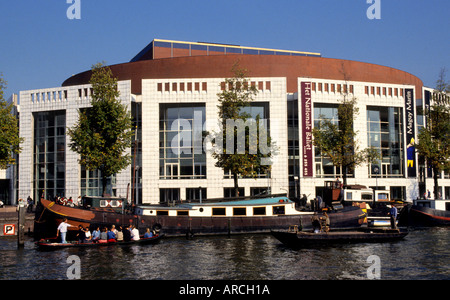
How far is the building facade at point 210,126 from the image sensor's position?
64.9m

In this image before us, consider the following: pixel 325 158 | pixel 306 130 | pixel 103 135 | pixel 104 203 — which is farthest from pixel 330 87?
pixel 104 203

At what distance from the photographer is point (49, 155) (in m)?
69.6

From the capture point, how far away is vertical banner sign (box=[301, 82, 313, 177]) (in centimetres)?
6506

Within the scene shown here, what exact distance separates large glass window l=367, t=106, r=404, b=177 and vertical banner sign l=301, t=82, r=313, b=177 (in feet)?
35.0

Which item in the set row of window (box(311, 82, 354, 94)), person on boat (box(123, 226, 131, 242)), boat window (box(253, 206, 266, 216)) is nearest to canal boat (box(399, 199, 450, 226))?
boat window (box(253, 206, 266, 216))

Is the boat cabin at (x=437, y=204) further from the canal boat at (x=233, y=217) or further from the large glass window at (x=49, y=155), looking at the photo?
the large glass window at (x=49, y=155)

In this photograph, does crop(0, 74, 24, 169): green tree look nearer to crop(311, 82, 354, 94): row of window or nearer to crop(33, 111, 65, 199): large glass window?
crop(33, 111, 65, 199): large glass window

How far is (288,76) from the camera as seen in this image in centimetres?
7144

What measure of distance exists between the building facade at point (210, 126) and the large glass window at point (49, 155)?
0.15 m

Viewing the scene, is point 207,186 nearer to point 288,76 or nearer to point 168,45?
point 288,76

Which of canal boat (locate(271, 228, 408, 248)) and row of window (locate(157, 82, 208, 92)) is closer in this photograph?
canal boat (locate(271, 228, 408, 248))

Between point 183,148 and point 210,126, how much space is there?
5011mm
